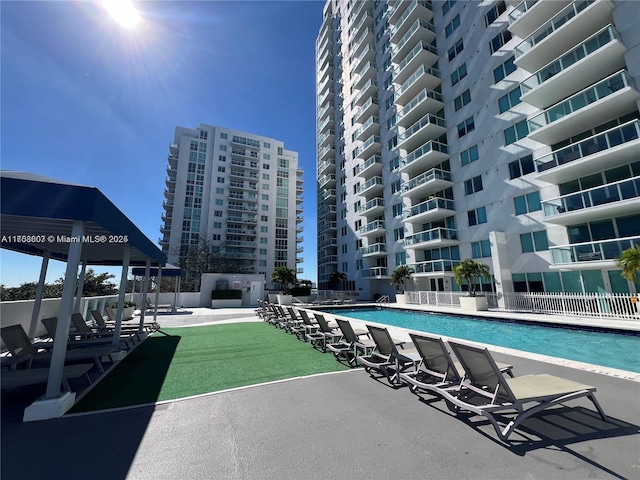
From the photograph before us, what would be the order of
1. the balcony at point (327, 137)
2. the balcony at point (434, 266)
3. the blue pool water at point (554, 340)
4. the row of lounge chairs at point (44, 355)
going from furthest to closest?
the balcony at point (327, 137), the balcony at point (434, 266), the blue pool water at point (554, 340), the row of lounge chairs at point (44, 355)

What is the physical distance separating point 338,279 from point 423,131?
21129 millimetres

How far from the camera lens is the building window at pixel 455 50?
81.9ft

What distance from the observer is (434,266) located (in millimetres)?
23906

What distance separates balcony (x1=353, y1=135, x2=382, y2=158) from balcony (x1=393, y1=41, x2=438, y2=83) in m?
7.39

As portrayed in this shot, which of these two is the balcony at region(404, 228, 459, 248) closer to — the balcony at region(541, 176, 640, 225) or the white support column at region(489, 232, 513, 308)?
the white support column at region(489, 232, 513, 308)

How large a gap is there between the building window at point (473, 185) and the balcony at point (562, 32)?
319 inches

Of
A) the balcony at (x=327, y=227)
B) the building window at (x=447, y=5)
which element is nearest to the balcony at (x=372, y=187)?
the balcony at (x=327, y=227)

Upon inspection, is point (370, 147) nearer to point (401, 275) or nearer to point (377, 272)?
point (377, 272)

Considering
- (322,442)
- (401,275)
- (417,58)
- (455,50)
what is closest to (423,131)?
(455,50)

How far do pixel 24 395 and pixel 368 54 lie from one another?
44.2 metres

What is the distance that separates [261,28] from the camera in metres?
14.8

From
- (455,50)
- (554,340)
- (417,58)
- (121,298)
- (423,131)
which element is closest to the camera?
(121,298)

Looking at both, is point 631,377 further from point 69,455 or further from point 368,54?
point 368,54

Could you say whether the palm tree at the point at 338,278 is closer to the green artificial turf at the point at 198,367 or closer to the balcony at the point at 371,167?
the balcony at the point at 371,167
